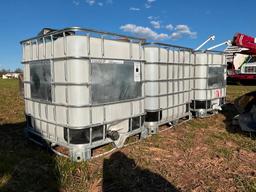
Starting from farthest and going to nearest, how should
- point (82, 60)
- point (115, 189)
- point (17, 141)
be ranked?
point (17, 141) → point (82, 60) → point (115, 189)

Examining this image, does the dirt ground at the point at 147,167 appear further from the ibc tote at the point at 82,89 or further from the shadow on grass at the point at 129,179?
the ibc tote at the point at 82,89

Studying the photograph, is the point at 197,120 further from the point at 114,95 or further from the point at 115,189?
the point at 115,189

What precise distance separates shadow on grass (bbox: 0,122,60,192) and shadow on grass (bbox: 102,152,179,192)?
2.67ft

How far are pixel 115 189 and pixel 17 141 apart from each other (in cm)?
339

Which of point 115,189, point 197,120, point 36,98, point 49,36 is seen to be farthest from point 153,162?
point 197,120

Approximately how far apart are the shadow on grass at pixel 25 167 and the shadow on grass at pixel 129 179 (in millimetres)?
814

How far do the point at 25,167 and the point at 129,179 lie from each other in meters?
1.90

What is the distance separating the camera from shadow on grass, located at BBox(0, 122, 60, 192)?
3889mm

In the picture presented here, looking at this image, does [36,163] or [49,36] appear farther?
[49,36]

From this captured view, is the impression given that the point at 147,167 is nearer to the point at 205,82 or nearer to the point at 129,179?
the point at 129,179

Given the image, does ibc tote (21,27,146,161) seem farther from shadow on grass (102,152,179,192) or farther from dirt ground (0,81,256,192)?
shadow on grass (102,152,179,192)

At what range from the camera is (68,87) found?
4.63 m

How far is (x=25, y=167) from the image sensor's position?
4559 mm

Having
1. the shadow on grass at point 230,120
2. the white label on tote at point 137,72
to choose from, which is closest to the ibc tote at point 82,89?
the white label on tote at point 137,72
